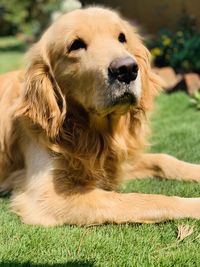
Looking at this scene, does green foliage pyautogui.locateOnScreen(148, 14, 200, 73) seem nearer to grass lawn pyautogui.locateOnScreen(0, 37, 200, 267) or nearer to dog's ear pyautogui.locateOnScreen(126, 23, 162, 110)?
dog's ear pyautogui.locateOnScreen(126, 23, 162, 110)

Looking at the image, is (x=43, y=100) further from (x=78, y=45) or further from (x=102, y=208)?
(x=102, y=208)

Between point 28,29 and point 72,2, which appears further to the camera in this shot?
point 28,29

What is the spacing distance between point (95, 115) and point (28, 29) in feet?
41.5

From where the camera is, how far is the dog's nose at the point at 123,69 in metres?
3.19

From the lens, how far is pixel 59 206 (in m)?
3.55

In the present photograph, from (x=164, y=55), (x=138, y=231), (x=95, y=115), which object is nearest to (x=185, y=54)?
(x=164, y=55)

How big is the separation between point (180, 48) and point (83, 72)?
518cm

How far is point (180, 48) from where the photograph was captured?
843 cm

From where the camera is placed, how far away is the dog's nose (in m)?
3.19

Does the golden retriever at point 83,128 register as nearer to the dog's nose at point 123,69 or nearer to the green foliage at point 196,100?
the dog's nose at point 123,69

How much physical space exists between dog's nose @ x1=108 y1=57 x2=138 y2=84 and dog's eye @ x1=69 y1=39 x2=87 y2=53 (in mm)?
455

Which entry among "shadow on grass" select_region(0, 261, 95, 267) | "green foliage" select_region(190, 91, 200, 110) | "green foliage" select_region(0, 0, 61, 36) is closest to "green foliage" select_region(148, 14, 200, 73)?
"green foliage" select_region(190, 91, 200, 110)

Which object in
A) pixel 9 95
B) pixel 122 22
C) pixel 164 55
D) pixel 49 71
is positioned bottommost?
pixel 164 55

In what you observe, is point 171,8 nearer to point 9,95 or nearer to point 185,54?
point 185,54
